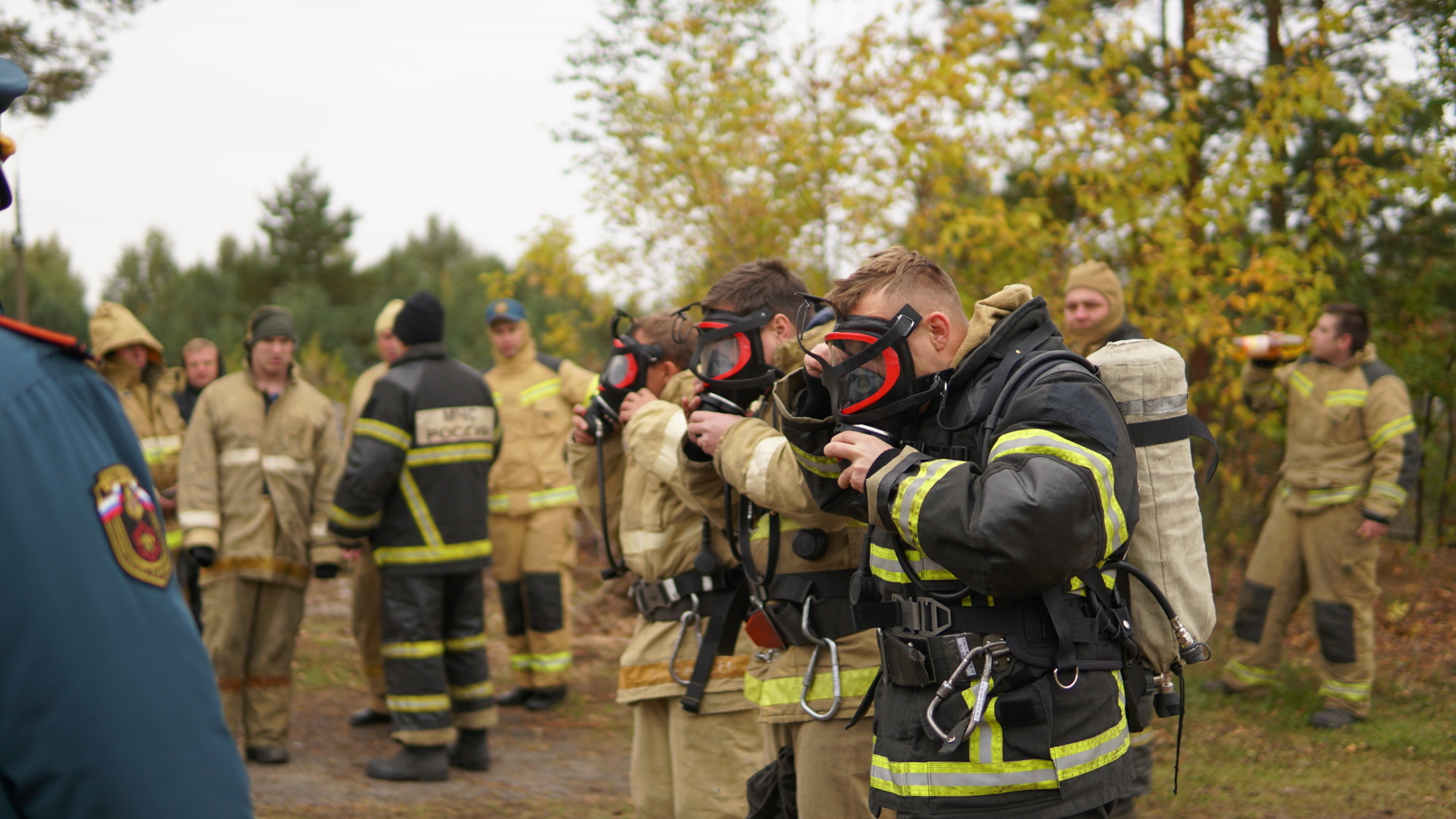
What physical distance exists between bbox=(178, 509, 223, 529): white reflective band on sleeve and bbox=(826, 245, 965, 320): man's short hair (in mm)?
4652

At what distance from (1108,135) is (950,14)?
177 cm

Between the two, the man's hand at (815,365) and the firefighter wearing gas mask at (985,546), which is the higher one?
the man's hand at (815,365)

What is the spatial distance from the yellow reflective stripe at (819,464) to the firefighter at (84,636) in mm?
1901

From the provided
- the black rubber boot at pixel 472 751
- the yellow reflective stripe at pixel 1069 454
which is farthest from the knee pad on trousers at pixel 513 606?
the yellow reflective stripe at pixel 1069 454

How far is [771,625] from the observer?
3416 millimetres

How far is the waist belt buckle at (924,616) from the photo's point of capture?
2531 mm

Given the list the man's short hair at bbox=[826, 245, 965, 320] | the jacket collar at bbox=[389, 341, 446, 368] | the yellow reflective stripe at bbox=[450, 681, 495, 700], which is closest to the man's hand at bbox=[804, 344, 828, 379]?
the man's short hair at bbox=[826, 245, 965, 320]

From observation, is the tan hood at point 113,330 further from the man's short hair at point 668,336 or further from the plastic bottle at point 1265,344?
the plastic bottle at point 1265,344

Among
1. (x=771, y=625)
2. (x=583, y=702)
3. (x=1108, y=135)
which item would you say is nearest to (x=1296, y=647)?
(x=1108, y=135)

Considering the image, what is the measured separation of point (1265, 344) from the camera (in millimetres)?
6875

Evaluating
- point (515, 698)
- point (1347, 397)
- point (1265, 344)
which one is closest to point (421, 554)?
point (515, 698)

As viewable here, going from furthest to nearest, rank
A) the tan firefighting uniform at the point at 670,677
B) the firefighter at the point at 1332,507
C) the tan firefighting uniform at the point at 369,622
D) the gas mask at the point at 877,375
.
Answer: the tan firefighting uniform at the point at 369,622
the firefighter at the point at 1332,507
the tan firefighting uniform at the point at 670,677
the gas mask at the point at 877,375

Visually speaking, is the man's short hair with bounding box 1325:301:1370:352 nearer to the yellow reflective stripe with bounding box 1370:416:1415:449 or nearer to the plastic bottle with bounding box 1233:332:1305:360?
the plastic bottle with bounding box 1233:332:1305:360

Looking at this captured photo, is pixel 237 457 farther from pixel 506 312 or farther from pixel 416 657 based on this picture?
pixel 506 312
